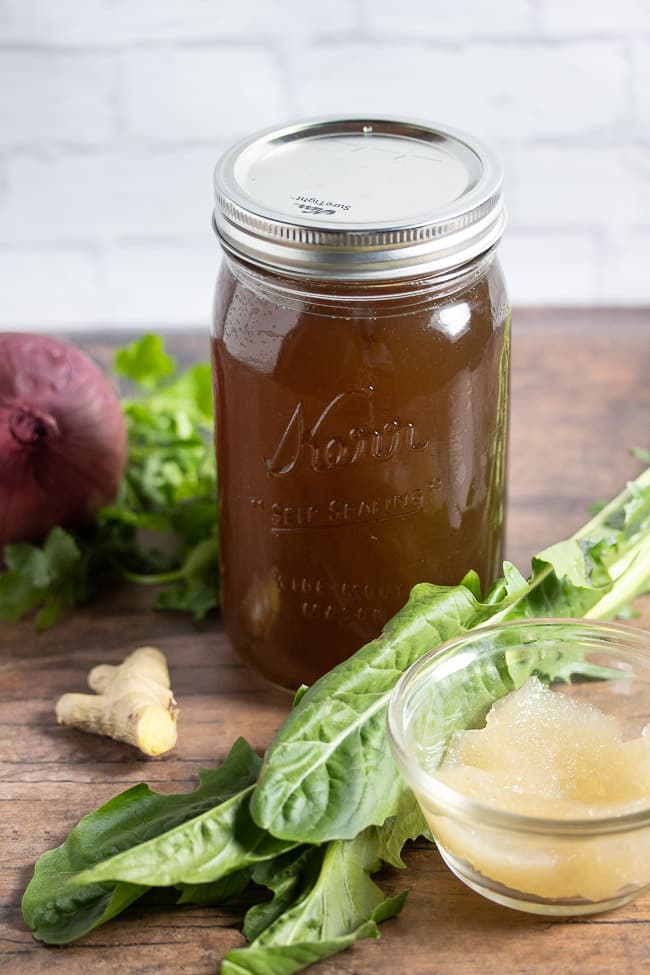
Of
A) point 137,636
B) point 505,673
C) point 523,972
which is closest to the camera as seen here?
point 523,972

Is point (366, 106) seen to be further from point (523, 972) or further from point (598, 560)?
point (523, 972)

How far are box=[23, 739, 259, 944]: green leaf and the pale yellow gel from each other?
175 millimetres

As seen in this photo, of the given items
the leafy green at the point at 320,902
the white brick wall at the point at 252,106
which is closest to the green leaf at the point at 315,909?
the leafy green at the point at 320,902

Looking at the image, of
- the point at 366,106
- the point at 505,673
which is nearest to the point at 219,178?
the point at 505,673

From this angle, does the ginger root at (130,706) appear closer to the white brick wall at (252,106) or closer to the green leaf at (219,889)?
the green leaf at (219,889)

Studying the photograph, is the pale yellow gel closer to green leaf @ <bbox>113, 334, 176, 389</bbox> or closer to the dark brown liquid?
the dark brown liquid

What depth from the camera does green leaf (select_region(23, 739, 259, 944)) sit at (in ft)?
3.05

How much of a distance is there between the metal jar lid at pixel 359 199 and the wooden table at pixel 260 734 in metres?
0.45

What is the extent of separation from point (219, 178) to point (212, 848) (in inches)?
21.8

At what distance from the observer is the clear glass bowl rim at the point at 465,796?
844 mm

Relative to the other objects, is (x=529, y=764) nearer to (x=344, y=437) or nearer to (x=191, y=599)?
(x=344, y=437)

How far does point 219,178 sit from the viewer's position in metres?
1.08

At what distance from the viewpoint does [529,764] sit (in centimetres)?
95

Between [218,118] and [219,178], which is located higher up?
[219,178]
